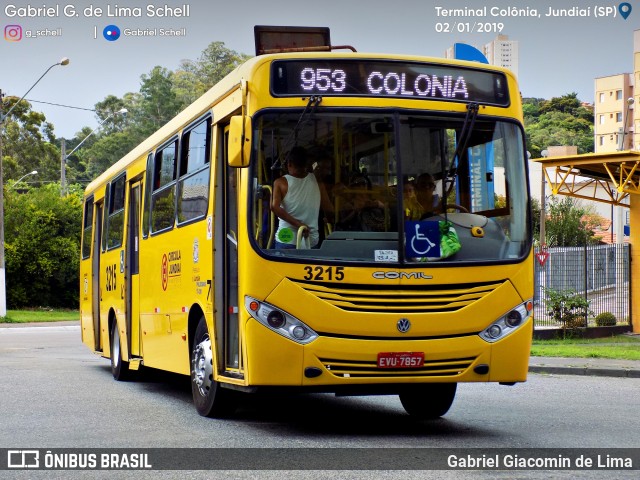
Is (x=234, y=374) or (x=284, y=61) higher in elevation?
(x=284, y=61)

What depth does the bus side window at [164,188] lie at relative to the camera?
12633 mm

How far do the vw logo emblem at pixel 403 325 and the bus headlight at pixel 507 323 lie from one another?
0.67 metres

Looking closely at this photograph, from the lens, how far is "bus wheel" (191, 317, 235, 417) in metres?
10.7

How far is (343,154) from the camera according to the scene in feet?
31.6

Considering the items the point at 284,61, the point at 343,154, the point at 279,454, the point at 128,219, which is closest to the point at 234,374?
the point at 279,454

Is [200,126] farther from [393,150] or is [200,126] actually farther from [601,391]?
[601,391]

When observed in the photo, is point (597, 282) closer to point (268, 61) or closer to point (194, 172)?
point (194, 172)

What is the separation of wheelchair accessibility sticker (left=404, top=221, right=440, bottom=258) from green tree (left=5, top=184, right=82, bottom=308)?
36854 mm

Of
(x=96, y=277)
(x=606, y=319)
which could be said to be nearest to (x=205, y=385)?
(x=96, y=277)

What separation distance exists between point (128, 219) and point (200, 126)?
4.51 metres

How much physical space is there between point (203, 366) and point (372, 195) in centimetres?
261

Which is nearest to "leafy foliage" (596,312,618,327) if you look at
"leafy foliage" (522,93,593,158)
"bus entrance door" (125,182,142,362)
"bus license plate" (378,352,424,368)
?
"bus entrance door" (125,182,142,362)

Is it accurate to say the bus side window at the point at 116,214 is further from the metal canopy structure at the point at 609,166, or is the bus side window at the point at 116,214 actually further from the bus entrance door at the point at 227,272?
the metal canopy structure at the point at 609,166

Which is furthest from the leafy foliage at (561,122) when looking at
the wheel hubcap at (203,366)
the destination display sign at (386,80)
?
the destination display sign at (386,80)
